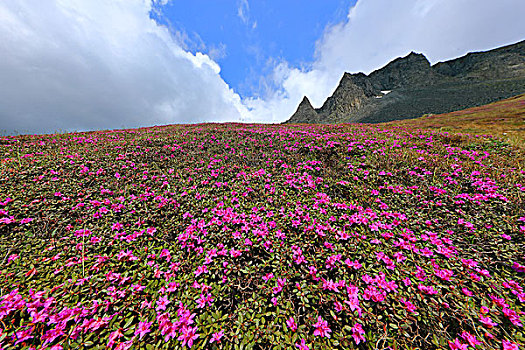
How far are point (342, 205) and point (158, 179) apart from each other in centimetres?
678

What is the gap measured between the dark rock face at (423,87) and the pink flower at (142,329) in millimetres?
107658

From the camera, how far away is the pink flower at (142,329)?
270 centimetres

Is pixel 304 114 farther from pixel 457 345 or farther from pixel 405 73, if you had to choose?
pixel 457 345

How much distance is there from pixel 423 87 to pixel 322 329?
16041 cm

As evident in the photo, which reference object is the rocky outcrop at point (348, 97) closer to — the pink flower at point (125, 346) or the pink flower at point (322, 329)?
the pink flower at point (322, 329)

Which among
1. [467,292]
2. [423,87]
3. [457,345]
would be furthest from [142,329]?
[423,87]

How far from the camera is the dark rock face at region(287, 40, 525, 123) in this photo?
82.8 metres

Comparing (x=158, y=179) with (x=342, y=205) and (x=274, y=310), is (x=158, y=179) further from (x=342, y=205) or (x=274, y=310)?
(x=342, y=205)

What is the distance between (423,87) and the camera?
113500 millimetres

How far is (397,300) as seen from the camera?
315cm

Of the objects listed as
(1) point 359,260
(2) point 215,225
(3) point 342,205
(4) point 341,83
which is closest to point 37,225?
(2) point 215,225

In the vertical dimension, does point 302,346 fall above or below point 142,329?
below

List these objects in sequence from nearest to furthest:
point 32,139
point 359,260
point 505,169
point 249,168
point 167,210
→ 1. point 359,260
2. point 167,210
3. point 505,169
4. point 249,168
5. point 32,139

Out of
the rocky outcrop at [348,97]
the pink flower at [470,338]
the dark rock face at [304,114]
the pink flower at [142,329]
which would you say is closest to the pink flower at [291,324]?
the pink flower at [142,329]
